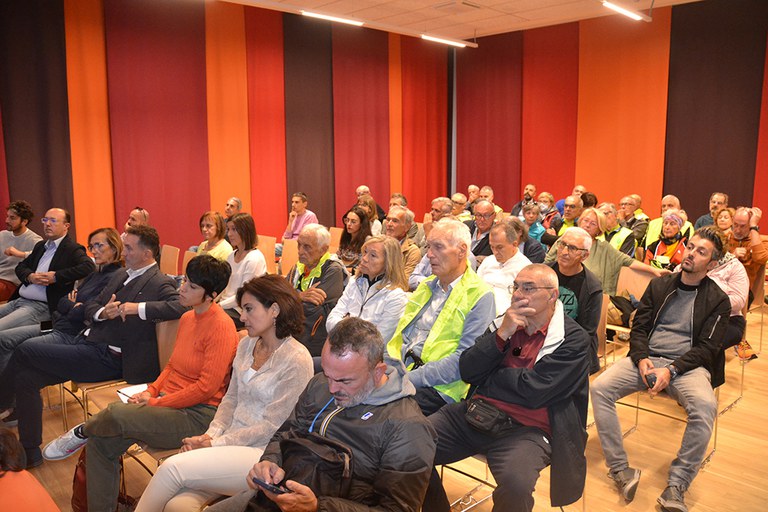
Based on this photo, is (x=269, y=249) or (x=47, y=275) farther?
(x=269, y=249)

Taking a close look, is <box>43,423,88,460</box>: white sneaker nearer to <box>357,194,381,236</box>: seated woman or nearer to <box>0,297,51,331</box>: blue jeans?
<box>0,297,51,331</box>: blue jeans

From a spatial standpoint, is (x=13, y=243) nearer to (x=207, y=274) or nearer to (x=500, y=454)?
(x=207, y=274)

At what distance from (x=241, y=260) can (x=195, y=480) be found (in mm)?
2538

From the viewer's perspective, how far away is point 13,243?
552 cm

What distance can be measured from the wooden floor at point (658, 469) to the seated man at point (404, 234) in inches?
77.9

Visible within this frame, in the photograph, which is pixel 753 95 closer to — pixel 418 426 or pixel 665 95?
pixel 665 95

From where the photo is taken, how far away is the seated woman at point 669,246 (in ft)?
18.7

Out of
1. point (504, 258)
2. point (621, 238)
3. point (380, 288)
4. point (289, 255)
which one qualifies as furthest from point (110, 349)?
point (621, 238)

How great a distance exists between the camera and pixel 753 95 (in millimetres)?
9039

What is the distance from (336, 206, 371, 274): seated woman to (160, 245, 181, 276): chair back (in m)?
1.81

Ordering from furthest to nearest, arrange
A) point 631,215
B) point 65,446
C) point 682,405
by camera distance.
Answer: point 631,215
point 682,405
point 65,446

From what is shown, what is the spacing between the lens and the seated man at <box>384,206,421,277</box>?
5215 millimetres

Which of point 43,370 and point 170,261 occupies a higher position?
point 170,261

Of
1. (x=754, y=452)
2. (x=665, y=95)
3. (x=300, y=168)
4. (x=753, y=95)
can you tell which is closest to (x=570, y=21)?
(x=665, y=95)
